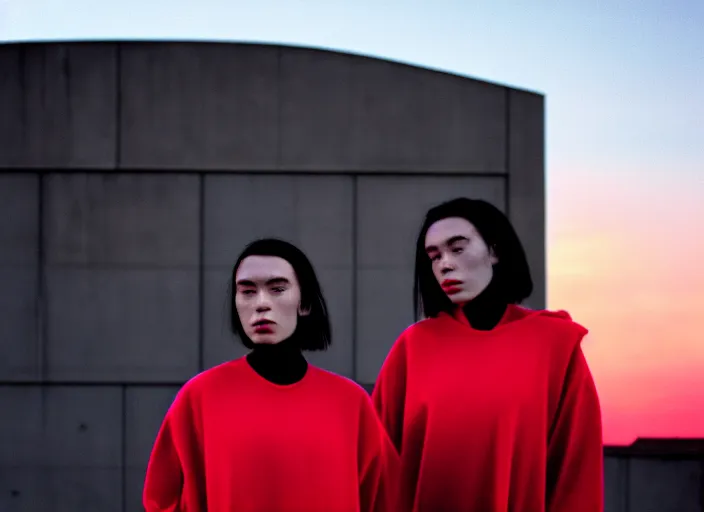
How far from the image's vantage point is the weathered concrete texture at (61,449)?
25.6 ft

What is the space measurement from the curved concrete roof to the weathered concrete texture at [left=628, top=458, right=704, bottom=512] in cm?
337

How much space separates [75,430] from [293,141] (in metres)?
3.65

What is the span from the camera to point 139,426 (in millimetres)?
7809

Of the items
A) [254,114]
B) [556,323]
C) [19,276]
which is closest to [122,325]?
[19,276]

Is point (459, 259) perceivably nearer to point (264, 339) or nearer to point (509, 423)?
point (509, 423)

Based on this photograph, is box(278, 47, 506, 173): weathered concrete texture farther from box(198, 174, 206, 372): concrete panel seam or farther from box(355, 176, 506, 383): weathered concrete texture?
box(198, 174, 206, 372): concrete panel seam

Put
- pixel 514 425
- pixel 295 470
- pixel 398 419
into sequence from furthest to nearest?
pixel 398 419 → pixel 514 425 → pixel 295 470

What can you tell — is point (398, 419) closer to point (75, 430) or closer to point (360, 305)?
point (360, 305)

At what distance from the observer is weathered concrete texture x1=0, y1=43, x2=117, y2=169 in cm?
795

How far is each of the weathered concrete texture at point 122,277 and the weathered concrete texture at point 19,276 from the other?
0.48 ft

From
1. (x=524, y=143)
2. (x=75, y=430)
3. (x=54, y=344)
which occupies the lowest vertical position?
(x=75, y=430)

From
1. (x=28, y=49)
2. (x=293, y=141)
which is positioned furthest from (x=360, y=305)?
(x=28, y=49)

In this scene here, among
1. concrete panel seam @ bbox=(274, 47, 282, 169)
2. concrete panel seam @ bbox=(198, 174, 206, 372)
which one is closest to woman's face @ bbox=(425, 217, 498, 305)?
concrete panel seam @ bbox=(274, 47, 282, 169)

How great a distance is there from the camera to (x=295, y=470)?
8.83 ft
